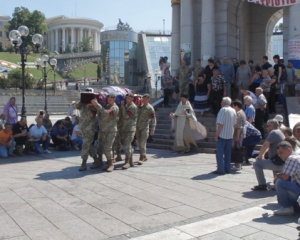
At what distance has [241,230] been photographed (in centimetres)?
526

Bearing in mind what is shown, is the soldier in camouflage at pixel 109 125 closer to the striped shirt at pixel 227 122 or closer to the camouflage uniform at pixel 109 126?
the camouflage uniform at pixel 109 126

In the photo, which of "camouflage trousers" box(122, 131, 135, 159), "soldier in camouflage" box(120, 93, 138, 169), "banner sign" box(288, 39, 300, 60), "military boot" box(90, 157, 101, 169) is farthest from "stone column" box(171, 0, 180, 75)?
"military boot" box(90, 157, 101, 169)

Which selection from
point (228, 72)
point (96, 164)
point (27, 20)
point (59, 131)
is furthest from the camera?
point (27, 20)

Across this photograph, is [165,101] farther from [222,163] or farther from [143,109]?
[222,163]

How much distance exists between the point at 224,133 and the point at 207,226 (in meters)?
3.49

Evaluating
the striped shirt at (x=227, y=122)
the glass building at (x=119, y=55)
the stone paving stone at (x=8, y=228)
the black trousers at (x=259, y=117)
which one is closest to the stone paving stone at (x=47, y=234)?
the stone paving stone at (x=8, y=228)

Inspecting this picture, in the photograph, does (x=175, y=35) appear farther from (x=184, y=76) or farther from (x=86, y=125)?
(x=86, y=125)

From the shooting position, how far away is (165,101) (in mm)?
16734

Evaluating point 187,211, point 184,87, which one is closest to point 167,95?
point 184,87

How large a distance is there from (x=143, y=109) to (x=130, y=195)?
3727 mm

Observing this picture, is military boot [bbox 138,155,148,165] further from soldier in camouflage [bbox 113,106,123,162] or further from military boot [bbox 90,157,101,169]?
military boot [bbox 90,157,101,169]

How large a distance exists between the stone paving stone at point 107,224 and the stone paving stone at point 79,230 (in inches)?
3.7

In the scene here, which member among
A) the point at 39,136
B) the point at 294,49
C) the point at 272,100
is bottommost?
the point at 39,136

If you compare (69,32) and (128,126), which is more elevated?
(69,32)
